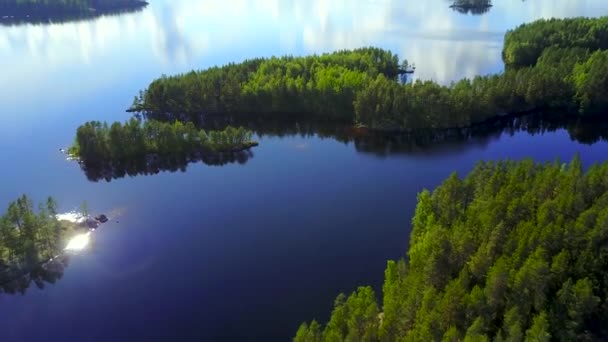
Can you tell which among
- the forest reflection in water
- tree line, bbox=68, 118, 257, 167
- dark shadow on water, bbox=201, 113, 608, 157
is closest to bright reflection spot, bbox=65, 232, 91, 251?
the forest reflection in water

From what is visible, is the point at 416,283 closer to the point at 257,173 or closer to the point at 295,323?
the point at 295,323

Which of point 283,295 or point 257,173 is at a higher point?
point 257,173

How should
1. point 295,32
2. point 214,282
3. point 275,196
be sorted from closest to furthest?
point 214,282, point 275,196, point 295,32

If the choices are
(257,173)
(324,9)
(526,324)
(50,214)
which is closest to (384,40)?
(324,9)

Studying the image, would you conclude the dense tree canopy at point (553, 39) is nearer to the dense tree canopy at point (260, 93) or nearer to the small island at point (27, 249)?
the dense tree canopy at point (260, 93)

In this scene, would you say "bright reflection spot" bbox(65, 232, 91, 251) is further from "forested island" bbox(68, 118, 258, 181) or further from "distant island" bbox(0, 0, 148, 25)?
"distant island" bbox(0, 0, 148, 25)

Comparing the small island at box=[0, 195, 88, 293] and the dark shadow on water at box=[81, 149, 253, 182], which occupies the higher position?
the dark shadow on water at box=[81, 149, 253, 182]

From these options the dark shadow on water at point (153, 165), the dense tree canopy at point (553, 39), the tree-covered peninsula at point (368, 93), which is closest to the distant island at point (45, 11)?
the tree-covered peninsula at point (368, 93)
